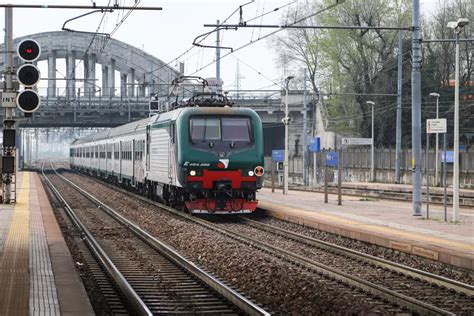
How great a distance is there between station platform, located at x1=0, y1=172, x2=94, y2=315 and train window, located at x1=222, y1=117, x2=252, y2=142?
17.8 ft

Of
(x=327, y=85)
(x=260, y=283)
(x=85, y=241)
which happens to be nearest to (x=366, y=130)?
(x=327, y=85)

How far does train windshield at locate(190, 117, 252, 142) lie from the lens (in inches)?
805

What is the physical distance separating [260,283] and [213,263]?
2.23 metres

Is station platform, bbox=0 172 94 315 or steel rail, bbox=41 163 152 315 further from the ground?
station platform, bbox=0 172 94 315

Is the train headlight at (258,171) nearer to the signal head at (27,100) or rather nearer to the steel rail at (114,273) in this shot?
the steel rail at (114,273)

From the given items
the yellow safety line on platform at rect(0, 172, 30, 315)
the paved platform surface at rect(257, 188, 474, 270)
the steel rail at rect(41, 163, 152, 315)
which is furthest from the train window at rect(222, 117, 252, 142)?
the yellow safety line on platform at rect(0, 172, 30, 315)

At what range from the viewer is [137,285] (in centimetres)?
1065

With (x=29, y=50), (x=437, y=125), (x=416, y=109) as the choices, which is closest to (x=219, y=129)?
(x=416, y=109)

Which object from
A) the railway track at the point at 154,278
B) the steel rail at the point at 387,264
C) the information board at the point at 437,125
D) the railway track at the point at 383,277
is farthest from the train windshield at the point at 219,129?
the railway track at the point at 383,277

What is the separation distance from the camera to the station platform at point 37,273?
314 inches

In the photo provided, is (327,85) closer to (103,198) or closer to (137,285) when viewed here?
(103,198)

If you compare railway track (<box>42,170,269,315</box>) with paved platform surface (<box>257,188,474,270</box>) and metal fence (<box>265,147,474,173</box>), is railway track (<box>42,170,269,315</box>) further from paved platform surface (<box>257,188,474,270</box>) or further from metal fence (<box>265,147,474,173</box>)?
metal fence (<box>265,147,474,173</box>)

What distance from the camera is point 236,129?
2067 cm

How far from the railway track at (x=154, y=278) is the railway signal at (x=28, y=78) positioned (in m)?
3.25
